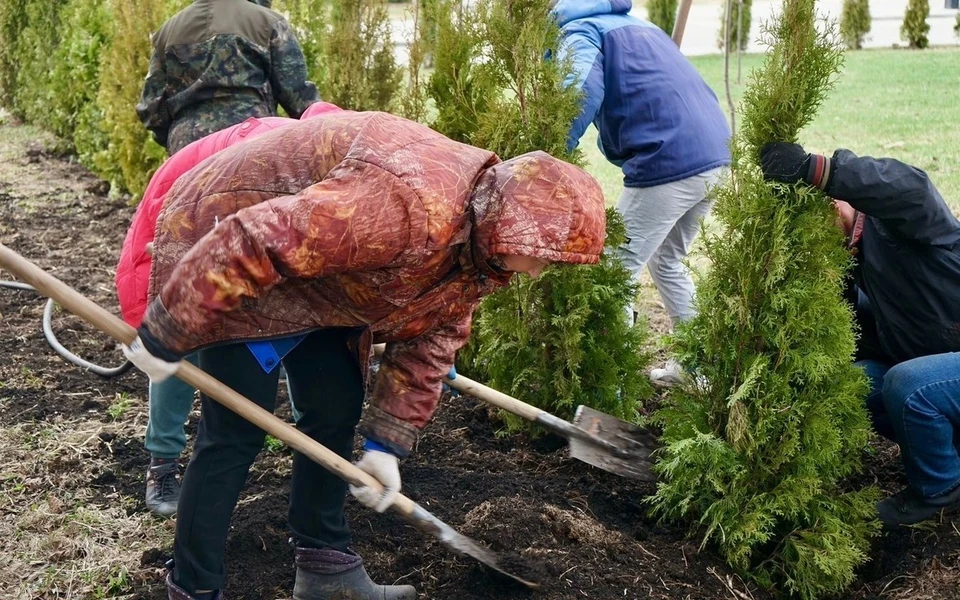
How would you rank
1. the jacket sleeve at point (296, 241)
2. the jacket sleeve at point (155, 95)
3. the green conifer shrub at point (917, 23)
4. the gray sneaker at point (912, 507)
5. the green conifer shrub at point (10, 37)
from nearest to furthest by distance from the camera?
the jacket sleeve at point (296, 241) → the gray sneaker at point (912, 507) → the jacket sleeve at point (155, 95) → the green conifer shrub at point (10, 37) → the green conifer shrub at point (917, 23)

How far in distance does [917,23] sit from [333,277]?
66.0 ft

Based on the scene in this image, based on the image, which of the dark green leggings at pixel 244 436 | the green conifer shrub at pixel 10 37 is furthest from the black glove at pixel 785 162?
the green conifer shrub at pixel 10 37

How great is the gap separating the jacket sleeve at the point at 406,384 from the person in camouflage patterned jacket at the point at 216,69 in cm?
207

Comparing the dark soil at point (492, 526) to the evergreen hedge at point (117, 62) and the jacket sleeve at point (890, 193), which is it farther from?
the evergreen hedge at point (117, 62)

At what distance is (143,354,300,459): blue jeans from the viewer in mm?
3814

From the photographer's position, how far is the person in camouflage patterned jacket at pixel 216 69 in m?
4.59

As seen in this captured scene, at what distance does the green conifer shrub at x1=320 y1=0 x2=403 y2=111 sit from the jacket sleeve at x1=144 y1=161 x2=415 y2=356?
388 cm

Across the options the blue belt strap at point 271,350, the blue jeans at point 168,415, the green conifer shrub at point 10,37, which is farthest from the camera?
the green conifer shrub at point 10,37

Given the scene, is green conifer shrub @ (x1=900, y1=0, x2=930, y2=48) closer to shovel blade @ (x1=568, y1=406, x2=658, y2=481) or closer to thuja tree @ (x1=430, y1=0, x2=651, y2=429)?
thuja tree @ (x1=430, y1=0, x2=651, y2=429)

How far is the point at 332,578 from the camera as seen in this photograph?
131 inches

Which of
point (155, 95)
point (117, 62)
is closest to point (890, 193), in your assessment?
point (155, 95)

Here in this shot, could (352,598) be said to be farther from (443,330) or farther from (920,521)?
(920,521)

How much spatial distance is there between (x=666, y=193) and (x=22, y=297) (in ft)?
14.8

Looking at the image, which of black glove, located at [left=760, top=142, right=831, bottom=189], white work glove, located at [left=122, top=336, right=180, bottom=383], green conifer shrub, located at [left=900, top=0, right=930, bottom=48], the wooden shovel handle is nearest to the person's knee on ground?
black glove, located at [left=760, top=142, right=831, bottom=189]
